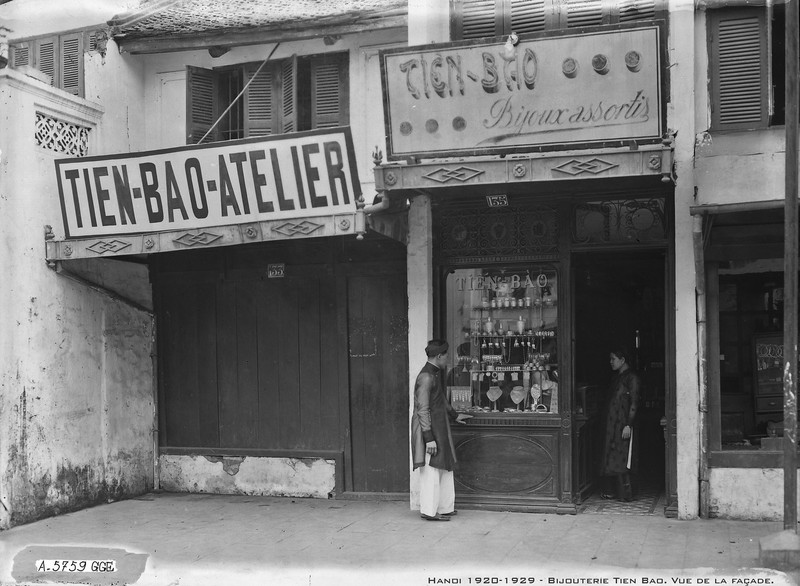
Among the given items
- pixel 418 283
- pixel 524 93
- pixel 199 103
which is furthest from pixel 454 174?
pixel 199 103

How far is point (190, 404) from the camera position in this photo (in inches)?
454

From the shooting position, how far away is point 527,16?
9.92 metres

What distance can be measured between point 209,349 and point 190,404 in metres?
0.77

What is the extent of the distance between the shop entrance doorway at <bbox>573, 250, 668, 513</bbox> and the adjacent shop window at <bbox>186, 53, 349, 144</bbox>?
371cm

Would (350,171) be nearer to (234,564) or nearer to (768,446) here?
(234,564)

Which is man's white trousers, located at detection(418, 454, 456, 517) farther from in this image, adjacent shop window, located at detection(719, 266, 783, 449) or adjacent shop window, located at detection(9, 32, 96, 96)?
adjacent shop window, located at detection(9, 32, 96, 96)

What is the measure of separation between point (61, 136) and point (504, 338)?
5649 millimetres

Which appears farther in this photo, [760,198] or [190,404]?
[190,404]

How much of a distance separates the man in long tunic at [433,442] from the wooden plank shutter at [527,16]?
3633 millimetres

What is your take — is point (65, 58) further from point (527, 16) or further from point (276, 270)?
point (527, 16)

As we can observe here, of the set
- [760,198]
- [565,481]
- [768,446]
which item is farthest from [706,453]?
[760,198]

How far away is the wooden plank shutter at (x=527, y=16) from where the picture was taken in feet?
32.4

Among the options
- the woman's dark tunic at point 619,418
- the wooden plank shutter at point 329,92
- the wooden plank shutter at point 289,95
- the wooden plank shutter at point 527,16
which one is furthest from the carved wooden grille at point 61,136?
the woman's dark tunic at point 619,418

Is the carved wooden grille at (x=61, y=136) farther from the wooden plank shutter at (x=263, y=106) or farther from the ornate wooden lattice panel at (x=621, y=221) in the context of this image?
the ornate wooden lattice panel at (x=621, y=221)
